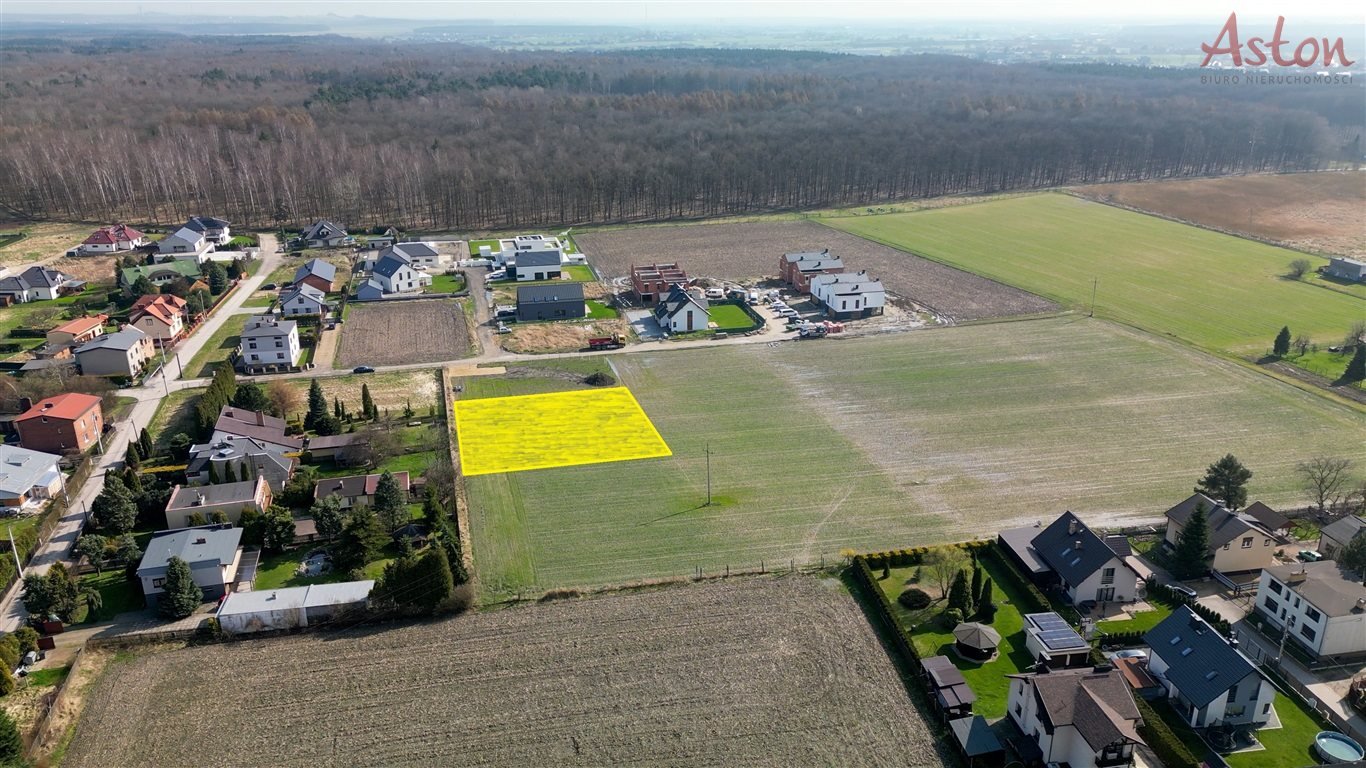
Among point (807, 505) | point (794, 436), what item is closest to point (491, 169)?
point (794, 436)

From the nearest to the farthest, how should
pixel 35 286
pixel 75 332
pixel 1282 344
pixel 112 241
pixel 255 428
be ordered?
pixel 255 428, pixel 1282 344, pixel 75 332, pixel 35 286, pixel 112 241

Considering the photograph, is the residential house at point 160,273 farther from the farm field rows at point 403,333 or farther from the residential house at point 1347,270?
the residential house at point 1347,270

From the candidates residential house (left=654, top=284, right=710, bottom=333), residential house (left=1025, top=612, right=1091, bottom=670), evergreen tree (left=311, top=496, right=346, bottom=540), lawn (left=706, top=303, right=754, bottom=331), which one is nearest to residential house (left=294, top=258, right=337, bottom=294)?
residential house (left=654, top=284, right=710, bottom=333)

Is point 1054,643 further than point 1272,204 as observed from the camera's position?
No

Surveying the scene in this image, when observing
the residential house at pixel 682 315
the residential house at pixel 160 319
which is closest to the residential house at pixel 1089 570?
the residential house at pixel 682 315

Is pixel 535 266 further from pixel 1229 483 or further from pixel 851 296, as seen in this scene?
pixel 1229 483

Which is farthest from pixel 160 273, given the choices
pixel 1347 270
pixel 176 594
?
pixel 1347 270
